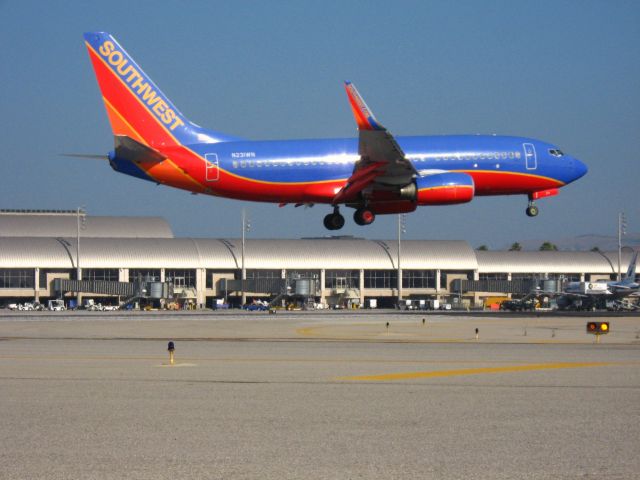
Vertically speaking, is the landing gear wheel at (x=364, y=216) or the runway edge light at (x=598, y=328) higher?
the landing gear wheel at (x=364, y=216)

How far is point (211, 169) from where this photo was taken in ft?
180

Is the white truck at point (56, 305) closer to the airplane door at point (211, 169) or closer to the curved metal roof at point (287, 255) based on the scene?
the curved metal roof at point (287, 255)

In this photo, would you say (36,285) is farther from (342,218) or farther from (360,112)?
(360,112)

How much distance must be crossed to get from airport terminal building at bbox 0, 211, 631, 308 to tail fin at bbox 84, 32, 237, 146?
268 feet

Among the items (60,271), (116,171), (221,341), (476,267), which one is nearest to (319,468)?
(221,341)

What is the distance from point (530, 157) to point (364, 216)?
33.4ft

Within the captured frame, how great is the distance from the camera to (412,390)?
1077 inches

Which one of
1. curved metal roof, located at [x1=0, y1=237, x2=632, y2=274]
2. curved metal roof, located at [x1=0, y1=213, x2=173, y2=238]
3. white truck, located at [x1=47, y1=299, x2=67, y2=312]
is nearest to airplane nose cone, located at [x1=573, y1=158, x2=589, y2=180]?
white truck, located at [x1=47, y1=299, x2=67, y2=312]

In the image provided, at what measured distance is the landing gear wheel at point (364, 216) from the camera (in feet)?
187

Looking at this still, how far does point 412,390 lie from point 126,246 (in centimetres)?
12543

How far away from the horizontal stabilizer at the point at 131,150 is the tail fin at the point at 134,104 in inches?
111

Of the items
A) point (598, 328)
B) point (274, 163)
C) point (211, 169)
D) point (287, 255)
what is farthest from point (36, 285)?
point (598, 328)

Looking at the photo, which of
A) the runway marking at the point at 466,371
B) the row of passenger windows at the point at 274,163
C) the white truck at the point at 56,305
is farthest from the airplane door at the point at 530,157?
the white truck at the point at 56,305

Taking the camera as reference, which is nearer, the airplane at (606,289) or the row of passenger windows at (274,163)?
the row of passenger windows at (274,163)
